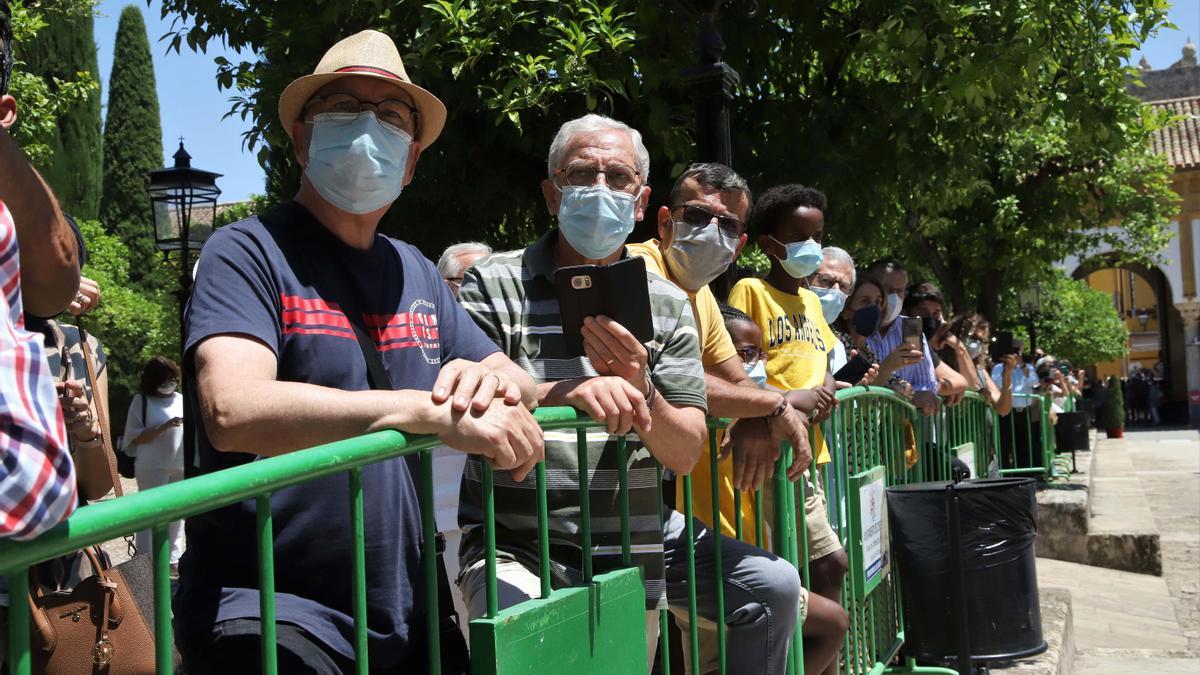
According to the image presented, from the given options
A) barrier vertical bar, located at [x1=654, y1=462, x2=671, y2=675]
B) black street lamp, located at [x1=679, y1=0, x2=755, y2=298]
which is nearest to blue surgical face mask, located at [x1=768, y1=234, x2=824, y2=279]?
black street lamp, located at [x1=679, y1=0, x2=755, y2=298]

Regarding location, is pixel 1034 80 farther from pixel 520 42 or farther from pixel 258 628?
pixel 258 628

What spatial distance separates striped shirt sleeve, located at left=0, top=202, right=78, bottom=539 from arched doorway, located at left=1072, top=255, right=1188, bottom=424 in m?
25.3

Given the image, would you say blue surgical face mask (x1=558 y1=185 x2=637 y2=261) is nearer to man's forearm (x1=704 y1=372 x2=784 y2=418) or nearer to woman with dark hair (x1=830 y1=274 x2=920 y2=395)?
man's forearm (x1=704 y1=372 x2=784 y2=418)

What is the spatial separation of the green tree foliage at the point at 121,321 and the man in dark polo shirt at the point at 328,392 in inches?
1016

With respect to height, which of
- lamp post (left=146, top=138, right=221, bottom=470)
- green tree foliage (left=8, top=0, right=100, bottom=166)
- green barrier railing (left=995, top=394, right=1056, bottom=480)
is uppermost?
green tree foliage (left=8, top=0, right=100, bottom=166)

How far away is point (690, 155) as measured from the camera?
7.61 m

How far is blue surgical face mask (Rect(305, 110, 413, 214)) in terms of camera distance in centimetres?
249

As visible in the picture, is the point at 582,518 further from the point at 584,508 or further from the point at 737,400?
the point at 737,400

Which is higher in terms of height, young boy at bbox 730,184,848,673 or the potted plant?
young boy at bbox 730,184,848,673

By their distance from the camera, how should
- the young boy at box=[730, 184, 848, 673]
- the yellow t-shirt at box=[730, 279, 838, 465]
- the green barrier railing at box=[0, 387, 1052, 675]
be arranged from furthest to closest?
the yellow t-shirt at box=[730, 279, 838, 465] → the young boy at box=[730, 184, 848, 673] → the green barrier railing at box=[0, 387, 1052, 675]

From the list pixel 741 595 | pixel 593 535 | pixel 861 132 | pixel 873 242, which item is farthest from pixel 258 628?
pixel 873 242

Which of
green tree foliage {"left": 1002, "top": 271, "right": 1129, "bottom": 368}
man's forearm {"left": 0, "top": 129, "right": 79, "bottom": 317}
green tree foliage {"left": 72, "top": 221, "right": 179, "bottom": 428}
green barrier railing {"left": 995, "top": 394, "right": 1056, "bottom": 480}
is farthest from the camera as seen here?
green tree foliage {"left": 1002, "top": 271, "right": 1129, "bottom": 368}

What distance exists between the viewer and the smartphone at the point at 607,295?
266 centimetres

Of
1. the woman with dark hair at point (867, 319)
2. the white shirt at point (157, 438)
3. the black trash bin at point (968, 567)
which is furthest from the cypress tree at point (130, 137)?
the black trash bin at point (968, 567)
